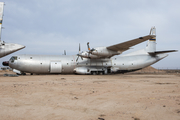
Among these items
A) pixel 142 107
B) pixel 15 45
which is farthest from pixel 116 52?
pixel 142 107

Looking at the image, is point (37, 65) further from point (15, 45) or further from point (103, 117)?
point (103, 117)

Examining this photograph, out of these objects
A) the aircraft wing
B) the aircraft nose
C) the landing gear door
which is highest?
the aircraft wing

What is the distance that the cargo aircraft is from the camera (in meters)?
17.6

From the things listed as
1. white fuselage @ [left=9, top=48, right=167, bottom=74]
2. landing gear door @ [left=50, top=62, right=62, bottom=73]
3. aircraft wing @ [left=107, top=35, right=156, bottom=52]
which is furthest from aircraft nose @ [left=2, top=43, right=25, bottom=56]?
aircraft wing @ [left=107, top=35, right=156, bottom=52]

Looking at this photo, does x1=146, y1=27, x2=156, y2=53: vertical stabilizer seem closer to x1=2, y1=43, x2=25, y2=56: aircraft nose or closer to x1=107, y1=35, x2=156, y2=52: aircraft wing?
x1=107, y1=35, x2=156, y2=52: aircraft wing

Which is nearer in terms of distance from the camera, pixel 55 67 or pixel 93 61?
pixel 55 67

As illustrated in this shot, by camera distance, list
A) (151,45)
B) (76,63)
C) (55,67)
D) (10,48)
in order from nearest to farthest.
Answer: (10,48) < (55,67) < (76,63) < (151,45)

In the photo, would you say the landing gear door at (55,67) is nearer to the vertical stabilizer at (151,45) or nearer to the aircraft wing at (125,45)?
the aircraft wing at (125,45)

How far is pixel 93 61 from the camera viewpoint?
20.3 meters

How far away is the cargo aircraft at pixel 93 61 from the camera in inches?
694

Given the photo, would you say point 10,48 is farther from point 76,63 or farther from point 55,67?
point 76,63

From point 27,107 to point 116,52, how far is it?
53.0 feet

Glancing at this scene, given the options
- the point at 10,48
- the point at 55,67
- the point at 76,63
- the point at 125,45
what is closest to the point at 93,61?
the point at 76,63

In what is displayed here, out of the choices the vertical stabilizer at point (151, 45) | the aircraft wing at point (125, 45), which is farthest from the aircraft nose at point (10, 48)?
the vertical stabilizer at point (151, 45)
